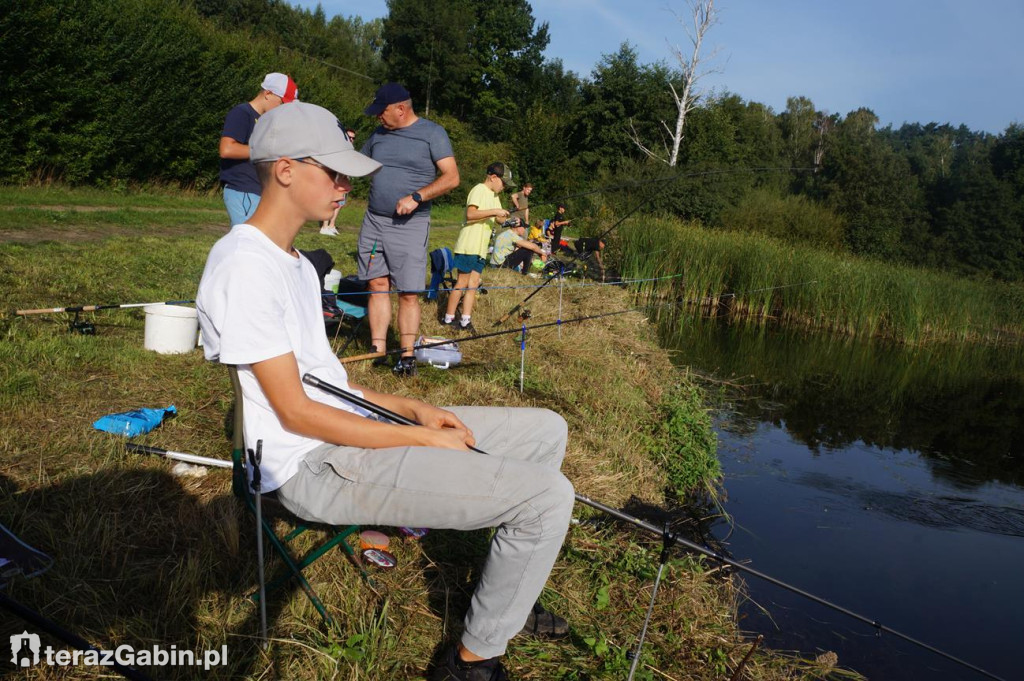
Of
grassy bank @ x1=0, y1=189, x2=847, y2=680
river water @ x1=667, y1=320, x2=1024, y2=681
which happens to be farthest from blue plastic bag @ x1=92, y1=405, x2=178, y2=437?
river water @ x1=667, y1=320, x2=1024, y2=681

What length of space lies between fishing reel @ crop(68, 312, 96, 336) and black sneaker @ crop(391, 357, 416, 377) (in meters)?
1.86

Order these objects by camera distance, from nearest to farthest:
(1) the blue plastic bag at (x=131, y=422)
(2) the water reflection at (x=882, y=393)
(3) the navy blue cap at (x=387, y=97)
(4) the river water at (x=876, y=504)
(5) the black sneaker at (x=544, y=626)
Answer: (5) the black sneaker at (x=544, y=626) < (1) the blue plastic bag at (x=131, y=422) < (4) the river water at (x=876, y=504) < (3) the navy blue cap at (x=387, y=97) < (2) the water reflection at (x=882, y=393)

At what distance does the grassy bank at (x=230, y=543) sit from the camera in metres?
2.42

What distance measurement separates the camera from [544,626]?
2.80m

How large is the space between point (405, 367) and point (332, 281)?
51.1 inches

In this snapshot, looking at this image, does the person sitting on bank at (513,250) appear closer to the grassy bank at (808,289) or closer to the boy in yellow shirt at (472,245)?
the grassy bank at (808,289)

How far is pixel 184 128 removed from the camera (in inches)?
597

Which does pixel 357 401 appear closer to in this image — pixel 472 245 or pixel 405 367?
pixel 405 367

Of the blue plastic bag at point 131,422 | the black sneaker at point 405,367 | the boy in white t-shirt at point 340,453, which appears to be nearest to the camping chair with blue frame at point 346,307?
the black sneaker at point 405,367

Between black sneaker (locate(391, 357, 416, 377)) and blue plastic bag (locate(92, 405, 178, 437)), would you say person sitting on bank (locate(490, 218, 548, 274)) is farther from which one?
blue plastic bag (locate(92, 405, 178, 437))

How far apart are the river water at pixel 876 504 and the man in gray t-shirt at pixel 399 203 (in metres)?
2.67

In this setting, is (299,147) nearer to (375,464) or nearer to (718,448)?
(375,464)

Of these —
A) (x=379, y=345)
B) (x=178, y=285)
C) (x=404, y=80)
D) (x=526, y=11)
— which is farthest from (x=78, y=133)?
(x=526, y=11)

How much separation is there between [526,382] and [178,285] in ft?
10.3
